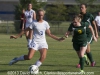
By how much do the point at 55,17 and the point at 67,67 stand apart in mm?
42971

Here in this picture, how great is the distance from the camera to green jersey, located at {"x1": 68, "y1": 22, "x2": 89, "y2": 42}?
12118 millimetres

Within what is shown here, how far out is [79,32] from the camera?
12.2m

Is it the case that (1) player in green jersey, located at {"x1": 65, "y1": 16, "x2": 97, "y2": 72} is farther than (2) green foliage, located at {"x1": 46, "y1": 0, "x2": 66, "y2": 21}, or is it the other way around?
(2) green foliage, located at {"x1": 46, "y1": 0, "x2": 66, "y2": 21}

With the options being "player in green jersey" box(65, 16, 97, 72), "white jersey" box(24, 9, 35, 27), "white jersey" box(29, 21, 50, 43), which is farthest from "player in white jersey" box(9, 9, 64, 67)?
"white jersey" box(24, 9, 35, 27)

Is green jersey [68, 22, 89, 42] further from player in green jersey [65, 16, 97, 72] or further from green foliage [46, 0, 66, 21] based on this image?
green foliage [46, 0, 66, 21]

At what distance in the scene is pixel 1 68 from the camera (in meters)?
12.9

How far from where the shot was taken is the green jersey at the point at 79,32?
12118 millimetres

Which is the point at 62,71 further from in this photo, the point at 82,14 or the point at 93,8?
the point at 93,8

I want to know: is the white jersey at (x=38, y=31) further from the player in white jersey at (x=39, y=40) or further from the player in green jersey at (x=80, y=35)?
the player in green jersey at (x=80, y=35)

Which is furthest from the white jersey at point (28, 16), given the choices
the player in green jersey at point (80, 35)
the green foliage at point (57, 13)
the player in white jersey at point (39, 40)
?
the green foliage at point (57, 13)

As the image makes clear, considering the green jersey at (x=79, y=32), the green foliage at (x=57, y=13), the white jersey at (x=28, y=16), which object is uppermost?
the green jersey at (x=79, y=32)

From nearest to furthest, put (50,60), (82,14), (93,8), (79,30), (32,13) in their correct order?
(79,30) → (82,14) → (50,60) → (32,13) → (93,8)

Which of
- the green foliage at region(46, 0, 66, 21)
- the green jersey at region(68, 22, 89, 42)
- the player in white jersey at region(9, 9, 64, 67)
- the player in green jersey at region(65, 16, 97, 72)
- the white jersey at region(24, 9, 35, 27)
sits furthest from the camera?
the green foliage at region(46, 0, 66, 21)

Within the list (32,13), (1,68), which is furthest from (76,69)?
(32,13)
